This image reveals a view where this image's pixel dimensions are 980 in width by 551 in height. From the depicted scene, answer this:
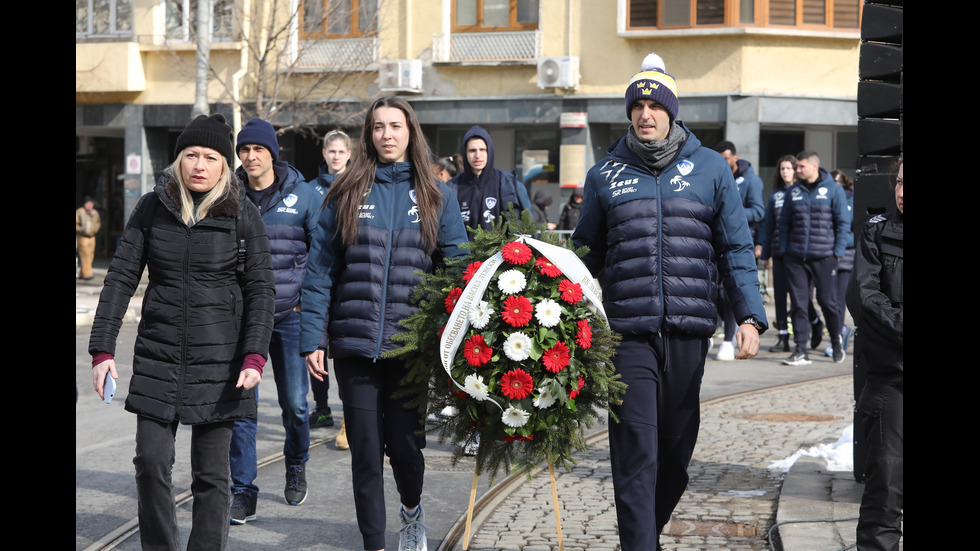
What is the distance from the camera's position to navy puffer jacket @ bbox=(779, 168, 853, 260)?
13305mm

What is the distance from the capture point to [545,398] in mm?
5117

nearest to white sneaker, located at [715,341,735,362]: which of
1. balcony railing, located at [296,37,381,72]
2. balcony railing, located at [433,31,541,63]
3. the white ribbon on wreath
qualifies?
the white ribbon on wreath

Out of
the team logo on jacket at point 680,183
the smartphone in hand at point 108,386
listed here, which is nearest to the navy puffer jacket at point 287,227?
the smartphone in hand at point 108,386

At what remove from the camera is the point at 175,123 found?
90.0 feet

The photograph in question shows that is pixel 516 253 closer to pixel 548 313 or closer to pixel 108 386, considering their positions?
pixel 548 313

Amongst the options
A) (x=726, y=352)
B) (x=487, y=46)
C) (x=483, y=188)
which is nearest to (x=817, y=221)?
(x=726, y=352)

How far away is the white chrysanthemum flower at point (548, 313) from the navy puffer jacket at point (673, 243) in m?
0.25

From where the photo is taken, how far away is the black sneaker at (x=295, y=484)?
267 inches

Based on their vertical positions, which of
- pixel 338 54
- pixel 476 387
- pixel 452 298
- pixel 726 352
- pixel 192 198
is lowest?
pixel 726 352

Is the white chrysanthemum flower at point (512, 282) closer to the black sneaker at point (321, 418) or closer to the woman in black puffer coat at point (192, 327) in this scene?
the woman in black puffer coat at point (192, 327)

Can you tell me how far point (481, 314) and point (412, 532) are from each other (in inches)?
43.8
